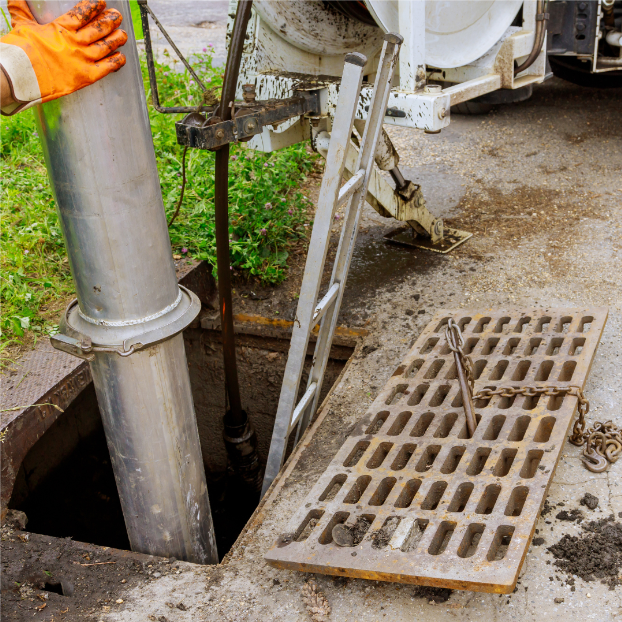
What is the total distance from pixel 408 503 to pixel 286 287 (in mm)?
1718

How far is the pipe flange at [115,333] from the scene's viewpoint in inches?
76.3

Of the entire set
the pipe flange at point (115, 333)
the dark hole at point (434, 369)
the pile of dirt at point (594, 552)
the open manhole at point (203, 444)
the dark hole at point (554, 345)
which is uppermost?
the pipe flange at point (115, 333)

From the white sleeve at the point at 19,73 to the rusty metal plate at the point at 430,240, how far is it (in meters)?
2.62

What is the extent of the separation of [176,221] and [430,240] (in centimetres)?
152

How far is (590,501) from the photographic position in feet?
6.95

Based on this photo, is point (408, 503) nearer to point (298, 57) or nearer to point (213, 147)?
point (213, 147)

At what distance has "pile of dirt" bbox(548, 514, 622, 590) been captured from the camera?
1891 millimetres

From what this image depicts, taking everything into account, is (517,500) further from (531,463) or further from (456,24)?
(456,24)

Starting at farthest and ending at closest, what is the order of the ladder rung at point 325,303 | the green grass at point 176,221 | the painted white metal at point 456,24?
the green grass at point 176,221, the painted white metal at point 456,24, the ladder rung at point 325,303

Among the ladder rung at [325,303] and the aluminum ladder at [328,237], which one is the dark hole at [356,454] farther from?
the ladder rung at [325,303]

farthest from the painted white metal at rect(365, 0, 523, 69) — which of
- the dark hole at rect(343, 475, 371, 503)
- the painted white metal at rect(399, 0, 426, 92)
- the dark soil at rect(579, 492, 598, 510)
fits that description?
the dark soil at rect(579, 492, 598, 510)

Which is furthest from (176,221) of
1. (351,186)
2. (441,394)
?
(441,394)

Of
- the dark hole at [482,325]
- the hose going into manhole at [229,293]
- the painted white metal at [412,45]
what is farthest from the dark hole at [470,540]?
the painted white metal at [412,45]

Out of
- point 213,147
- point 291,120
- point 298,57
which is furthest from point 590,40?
point 213,147
